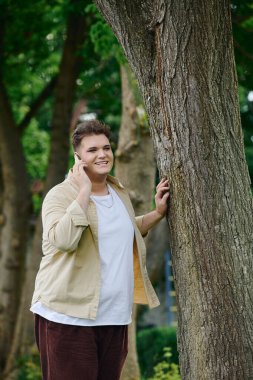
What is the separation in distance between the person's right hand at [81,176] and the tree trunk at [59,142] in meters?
7.30

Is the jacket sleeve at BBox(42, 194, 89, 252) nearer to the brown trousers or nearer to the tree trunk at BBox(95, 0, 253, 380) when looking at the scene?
the brown trousers

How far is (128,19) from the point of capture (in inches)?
196

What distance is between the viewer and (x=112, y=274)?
186 inches

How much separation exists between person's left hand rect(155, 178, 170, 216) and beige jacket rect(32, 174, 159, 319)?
18.5 inches

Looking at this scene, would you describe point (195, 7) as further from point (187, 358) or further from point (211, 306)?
point (187, 358)

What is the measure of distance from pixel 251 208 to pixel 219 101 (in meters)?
0.67

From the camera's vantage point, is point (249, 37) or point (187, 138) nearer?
point (187, 138)

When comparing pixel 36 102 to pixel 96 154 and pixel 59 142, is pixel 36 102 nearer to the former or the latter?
pixel 59 142

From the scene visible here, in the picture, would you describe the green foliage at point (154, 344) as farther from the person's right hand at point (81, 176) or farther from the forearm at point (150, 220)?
the person's right hand at point (81, 176)

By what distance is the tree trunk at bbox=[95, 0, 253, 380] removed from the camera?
188 inches

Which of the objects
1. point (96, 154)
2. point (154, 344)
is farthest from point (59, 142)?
point (96, 154)

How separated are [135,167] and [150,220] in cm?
320

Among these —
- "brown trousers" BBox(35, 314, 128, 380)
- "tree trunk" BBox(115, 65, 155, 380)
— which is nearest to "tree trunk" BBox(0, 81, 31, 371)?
"tree trunk" BBox(115, 65, 155, 380)

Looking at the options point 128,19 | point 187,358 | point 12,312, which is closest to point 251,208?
point 187,358
